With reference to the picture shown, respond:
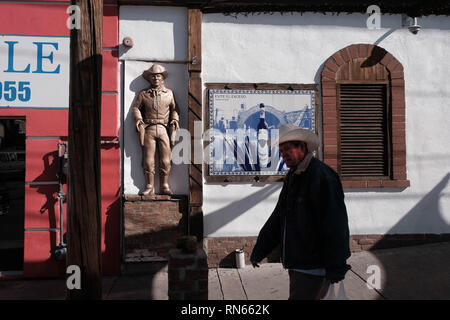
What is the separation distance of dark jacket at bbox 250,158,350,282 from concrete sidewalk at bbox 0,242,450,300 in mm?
2041

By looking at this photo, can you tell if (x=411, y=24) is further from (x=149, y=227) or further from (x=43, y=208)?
(x=43, y=208)

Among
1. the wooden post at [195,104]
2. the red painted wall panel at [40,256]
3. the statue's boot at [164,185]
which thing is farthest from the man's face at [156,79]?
the red painted wall panel at [40,256]

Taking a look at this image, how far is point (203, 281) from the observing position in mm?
3543

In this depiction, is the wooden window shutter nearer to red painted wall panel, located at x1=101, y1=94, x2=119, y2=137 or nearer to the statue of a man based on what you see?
the statue of a man

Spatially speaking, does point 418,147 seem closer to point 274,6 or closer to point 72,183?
point 274,6

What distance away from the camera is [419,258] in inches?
218

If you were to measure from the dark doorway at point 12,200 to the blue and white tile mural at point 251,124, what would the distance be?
10.6 ft

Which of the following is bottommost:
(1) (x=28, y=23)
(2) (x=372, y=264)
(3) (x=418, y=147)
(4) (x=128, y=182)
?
(2) (x=372, y=264)

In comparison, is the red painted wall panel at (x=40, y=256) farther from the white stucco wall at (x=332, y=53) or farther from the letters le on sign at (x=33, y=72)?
the white stucco wall at (x=332, y=53)

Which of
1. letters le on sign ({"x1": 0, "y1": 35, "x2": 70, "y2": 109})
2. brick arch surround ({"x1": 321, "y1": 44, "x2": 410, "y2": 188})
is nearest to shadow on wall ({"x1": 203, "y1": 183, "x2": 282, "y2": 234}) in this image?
brick arch surround ({"x1": 321, "y1": 44, "x2": 410, "y2": 188})

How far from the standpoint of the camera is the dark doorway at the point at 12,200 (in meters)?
6.44

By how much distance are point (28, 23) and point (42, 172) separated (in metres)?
2.28

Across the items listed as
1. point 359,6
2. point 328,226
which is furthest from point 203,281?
point 359,6

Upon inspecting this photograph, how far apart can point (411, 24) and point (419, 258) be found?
3749mm
